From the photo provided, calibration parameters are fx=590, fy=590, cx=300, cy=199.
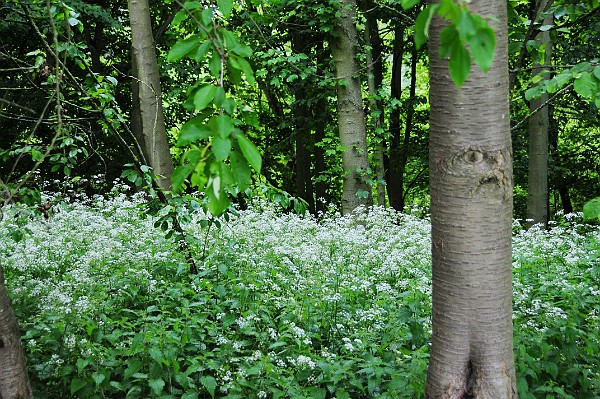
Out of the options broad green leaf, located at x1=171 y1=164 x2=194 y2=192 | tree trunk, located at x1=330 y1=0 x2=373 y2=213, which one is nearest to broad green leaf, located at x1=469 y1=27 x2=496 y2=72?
broad green leaf, located at x1=171 y1=164 x2=194 y2=192

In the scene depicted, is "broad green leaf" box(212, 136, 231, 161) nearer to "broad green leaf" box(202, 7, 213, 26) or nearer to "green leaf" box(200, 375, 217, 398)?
"broad green leaf" box(202, 7, 213, 26)

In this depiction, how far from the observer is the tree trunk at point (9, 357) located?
3.04 metres

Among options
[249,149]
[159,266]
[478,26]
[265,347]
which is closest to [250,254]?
[159,266]

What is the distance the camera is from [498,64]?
232 centimetres

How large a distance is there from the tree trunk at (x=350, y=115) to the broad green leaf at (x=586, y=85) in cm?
691

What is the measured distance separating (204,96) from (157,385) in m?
2.28

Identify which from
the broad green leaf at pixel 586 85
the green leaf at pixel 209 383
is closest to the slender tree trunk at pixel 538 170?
the broad green leaf at pixel 586 85

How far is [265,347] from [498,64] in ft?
8.68

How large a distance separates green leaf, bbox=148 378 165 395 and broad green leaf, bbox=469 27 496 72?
111 inches

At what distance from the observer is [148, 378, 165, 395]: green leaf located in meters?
3.48

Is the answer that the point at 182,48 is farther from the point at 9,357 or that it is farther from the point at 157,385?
the point at 157,385

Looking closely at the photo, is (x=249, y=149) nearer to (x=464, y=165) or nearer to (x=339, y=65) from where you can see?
A: (x=464, y=165)

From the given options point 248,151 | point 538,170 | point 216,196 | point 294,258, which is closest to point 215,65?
point 248,151

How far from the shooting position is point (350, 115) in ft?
33.4
